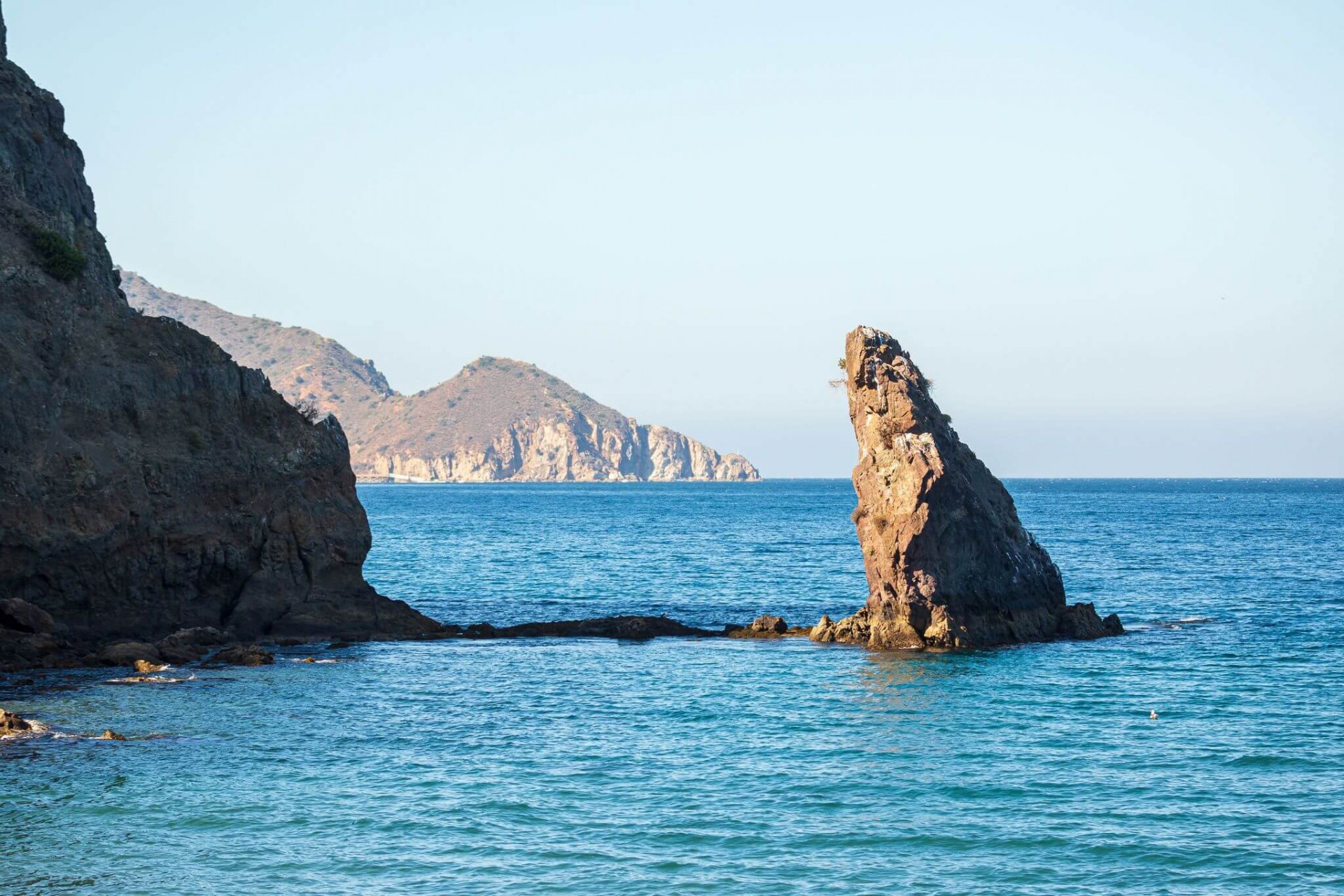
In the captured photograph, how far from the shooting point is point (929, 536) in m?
42.0

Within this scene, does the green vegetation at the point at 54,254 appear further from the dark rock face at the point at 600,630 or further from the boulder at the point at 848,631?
the boulder at the point at 848,631

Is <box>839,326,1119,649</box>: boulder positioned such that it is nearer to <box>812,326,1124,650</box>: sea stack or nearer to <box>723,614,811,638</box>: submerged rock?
<box>812,326,1124,650</box>: sea stack

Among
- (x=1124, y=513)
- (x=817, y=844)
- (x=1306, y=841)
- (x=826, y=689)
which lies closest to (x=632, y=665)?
(x=826, y=689)

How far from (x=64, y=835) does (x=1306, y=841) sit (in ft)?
67.7

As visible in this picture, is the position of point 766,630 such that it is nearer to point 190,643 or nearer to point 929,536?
point 929,536

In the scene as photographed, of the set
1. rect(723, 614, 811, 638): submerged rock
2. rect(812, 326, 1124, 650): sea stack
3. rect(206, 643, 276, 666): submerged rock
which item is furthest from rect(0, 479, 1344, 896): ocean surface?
rect(812, 326, 1124, 650): sea stack

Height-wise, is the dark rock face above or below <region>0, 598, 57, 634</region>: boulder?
below

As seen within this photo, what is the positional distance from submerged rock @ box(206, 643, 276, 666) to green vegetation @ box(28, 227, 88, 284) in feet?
48.3

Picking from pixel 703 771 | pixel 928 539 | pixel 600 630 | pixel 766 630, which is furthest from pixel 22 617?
pixel 928 539

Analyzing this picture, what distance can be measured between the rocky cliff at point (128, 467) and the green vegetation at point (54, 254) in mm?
54

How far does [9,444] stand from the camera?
3994 cm

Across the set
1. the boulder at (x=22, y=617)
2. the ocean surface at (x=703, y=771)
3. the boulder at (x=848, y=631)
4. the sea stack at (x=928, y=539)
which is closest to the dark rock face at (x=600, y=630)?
the ocean surface at (x=703, y=771)

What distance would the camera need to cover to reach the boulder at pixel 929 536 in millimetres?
42250

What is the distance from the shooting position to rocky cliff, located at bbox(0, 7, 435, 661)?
4031cm
